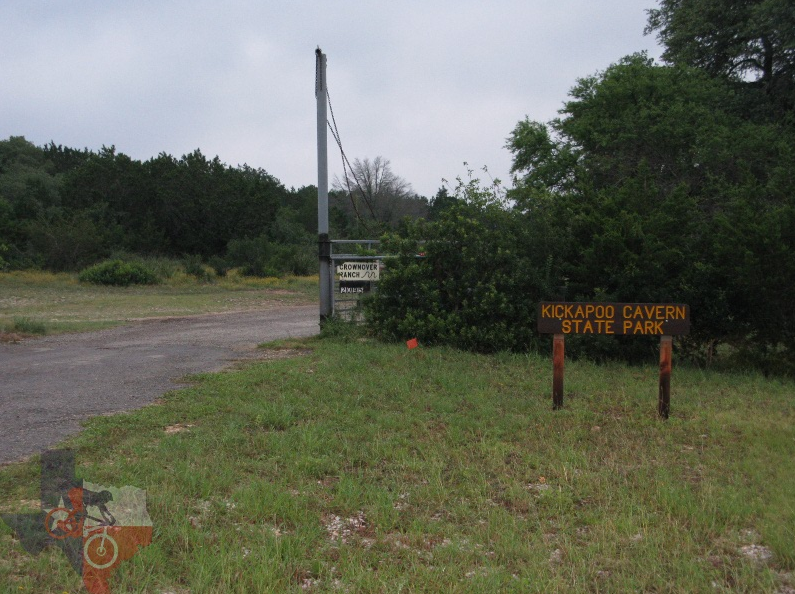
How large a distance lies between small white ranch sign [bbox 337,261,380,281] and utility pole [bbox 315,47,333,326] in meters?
0.36

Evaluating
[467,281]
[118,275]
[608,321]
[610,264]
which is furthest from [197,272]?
[608,321]

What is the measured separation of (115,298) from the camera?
2742cm

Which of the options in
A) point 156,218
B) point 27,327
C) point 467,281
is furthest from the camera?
point 156,218

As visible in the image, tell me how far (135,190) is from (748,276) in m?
45.0

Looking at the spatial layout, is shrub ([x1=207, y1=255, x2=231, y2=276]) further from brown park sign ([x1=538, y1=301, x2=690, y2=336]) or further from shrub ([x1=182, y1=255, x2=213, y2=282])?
brown park sign ([x1=538, y1=301, x2=690, y2=336])

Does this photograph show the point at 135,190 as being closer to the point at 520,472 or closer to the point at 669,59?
the point at 669,59

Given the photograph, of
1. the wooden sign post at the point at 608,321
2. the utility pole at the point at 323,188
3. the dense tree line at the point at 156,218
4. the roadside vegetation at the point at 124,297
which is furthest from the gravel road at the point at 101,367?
the dense tree line at the point at 156,218

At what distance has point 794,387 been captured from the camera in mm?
9930

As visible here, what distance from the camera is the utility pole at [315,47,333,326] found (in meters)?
14.4

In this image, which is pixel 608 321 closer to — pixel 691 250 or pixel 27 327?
pixel 691 250

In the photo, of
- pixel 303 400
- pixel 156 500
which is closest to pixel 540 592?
pixel 156 500

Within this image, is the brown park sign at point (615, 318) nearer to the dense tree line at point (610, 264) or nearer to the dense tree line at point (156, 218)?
the dense tree line at point (610, 264)

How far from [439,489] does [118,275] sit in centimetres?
3204

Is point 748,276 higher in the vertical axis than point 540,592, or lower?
higher
